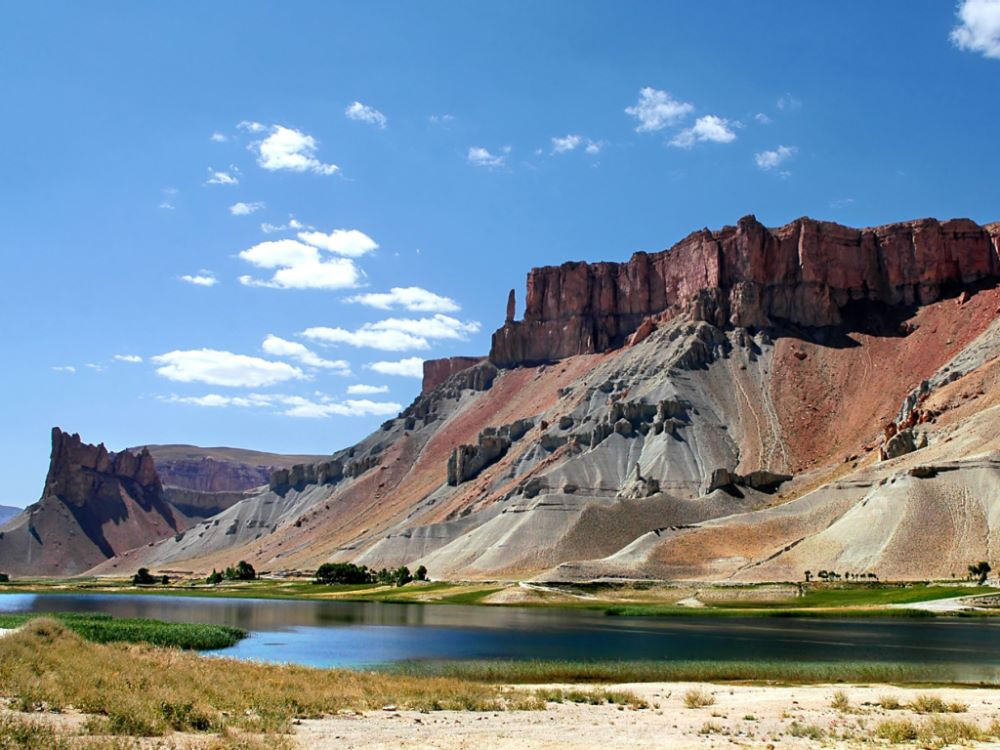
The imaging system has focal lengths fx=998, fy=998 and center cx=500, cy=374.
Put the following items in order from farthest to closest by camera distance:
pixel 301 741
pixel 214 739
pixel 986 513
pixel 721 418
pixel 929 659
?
1. pixel 721 418
2. pixel 986 513
3. pixel 929 659
4. pixel 301 741
5. pixel 214 739

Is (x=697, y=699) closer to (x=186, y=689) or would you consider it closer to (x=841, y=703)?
(x=841, y=703)

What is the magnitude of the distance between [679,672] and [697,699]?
11670 mm

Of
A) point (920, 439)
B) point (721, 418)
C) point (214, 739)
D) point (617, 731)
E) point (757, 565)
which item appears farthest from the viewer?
point (721, 418)

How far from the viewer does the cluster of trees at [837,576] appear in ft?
326

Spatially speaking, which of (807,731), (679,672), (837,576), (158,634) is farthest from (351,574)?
(807,731)

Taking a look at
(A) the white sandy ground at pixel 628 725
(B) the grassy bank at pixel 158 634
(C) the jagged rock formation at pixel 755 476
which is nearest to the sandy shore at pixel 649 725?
(A) the white sandy ground at pixel 628 725

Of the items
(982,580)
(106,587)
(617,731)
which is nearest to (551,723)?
(617,731)

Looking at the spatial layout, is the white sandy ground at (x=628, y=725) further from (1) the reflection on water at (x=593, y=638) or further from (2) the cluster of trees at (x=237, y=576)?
(2) the cluster of trees at (x=237, y=576)

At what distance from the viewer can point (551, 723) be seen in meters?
28.7

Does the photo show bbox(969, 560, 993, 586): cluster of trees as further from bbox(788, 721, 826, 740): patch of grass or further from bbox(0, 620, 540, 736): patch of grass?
bbox(788, 721, 826, 740): patch of grass

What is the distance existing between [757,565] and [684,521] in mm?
26246

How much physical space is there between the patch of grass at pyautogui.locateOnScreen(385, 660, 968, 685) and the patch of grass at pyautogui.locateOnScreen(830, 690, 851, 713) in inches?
306

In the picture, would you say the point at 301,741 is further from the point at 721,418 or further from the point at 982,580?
the point at 721,418

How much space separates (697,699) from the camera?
33031 mm
